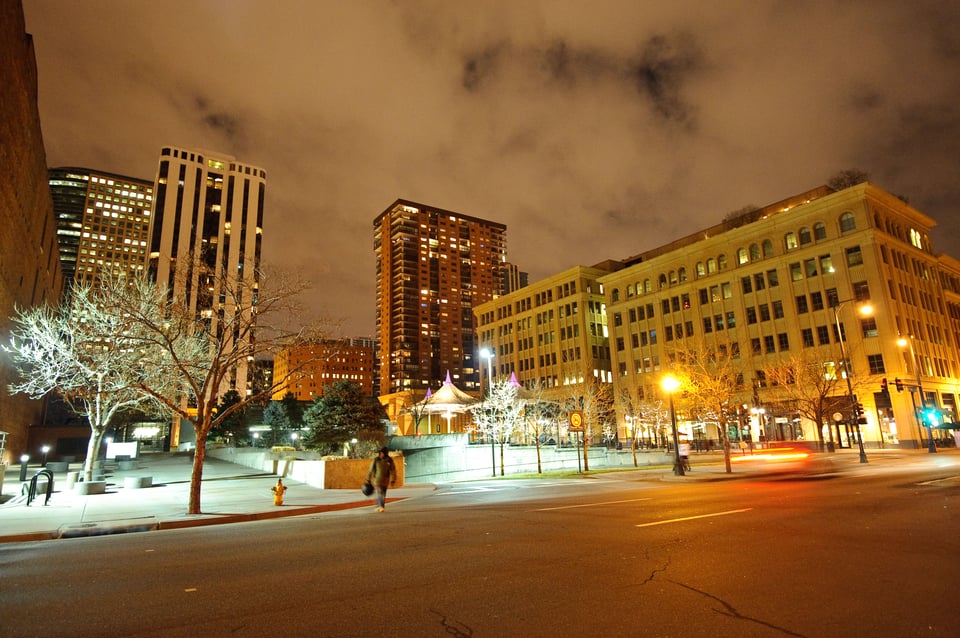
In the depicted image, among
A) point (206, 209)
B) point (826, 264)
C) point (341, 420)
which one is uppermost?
point (206, 209)

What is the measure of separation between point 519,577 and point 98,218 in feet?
623

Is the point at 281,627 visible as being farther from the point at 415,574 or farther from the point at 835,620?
the point at 835,620

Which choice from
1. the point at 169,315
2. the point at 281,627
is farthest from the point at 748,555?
the point at 169,315

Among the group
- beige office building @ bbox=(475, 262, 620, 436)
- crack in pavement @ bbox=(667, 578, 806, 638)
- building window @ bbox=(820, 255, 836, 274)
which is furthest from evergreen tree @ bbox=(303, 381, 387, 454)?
building window @ bbox=(820, 255, 836, 274)

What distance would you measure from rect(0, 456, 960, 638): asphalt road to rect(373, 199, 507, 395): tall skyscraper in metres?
170

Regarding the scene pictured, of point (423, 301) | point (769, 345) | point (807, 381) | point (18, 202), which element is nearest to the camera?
point (18, 202)

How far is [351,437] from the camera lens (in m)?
43.9

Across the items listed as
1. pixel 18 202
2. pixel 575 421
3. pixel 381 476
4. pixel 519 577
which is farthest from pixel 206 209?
pixel 519 577

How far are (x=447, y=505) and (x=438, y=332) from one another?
561ft

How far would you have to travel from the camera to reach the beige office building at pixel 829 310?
165ft

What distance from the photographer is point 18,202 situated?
3506cm

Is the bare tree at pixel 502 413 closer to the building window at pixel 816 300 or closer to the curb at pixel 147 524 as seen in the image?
the curb at pixel 147 524

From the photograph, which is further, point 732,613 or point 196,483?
point 196,483

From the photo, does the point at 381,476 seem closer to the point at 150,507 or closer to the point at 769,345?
the point at 150,507
